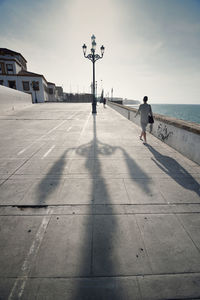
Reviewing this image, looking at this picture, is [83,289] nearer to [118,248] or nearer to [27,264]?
[118,248]

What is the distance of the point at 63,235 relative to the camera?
94.3 inches

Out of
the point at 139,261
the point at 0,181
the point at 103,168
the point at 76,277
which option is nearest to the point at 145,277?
the point at 139,261

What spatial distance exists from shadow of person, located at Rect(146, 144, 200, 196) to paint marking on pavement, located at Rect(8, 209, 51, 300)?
3386mm

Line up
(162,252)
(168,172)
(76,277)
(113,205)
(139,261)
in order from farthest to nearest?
(168,172) → (113,205) → (162,252) → (139,261) → (76,277)

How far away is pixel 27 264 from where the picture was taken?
6.45 ft

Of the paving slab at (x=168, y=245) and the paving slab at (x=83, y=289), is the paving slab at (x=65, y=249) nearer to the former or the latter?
the paving slab at (x=83, y=289)

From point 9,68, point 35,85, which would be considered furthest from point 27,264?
point 9,68

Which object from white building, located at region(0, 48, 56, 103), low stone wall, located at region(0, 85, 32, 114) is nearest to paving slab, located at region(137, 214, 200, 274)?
low stone wall, located at region(0, 85, 32, 114)

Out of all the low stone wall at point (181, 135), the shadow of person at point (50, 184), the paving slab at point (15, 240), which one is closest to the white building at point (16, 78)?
the low stone wall at point (181, 135)

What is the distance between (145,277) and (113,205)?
4.38ft

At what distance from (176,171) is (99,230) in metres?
3.21

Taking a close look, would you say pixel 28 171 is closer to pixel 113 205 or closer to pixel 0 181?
pixel 0 181

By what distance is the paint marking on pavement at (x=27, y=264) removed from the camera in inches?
65.9

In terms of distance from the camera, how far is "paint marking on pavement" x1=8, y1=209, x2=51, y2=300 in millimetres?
1674
